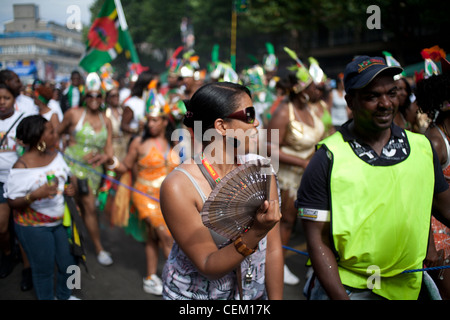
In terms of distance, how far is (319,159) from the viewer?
212cm

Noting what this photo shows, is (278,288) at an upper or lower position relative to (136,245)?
upper

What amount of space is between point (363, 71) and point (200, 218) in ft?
3.61

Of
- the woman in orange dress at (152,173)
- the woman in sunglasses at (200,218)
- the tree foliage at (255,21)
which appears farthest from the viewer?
the tree foliage at (255,21)

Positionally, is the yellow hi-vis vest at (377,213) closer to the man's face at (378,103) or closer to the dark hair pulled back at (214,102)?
the man's face at (378,103)

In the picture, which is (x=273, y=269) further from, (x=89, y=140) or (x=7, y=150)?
(x=89, y=140)

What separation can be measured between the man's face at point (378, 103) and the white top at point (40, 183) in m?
2.78

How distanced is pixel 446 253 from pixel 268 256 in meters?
1.22

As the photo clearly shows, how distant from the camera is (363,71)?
2.10 metres

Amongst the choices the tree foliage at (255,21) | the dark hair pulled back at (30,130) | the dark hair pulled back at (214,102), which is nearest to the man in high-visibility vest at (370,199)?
the dark hair pulled back at (214,102)

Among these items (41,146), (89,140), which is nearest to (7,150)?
(41,146)

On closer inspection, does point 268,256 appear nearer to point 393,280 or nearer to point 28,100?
point 393,280

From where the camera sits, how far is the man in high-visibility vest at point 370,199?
2025 mm
